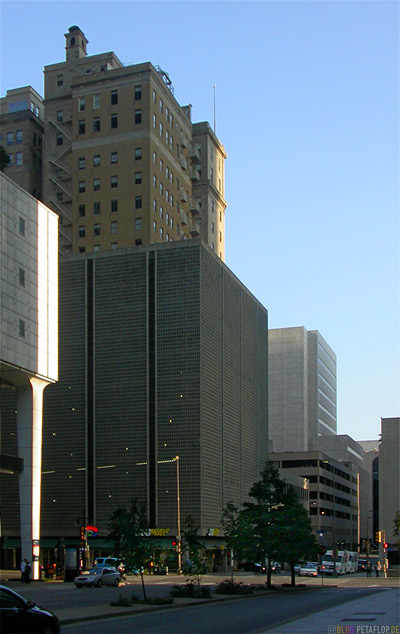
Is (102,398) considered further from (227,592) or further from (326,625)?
(326,625)

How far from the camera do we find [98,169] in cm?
11375

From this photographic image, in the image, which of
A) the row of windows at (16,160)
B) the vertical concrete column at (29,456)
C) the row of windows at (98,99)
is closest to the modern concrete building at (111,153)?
the row of windows at (98,99)

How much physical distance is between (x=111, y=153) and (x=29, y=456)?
53.6 m

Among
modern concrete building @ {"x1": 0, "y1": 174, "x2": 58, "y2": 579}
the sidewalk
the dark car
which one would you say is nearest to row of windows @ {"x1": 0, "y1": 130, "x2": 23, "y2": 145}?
modern concrete building @ {"x1": 0, "y1": 174, "x2": 58, "y2": 579}

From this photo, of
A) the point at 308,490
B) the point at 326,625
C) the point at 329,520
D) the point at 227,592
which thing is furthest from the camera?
the point at 329,520

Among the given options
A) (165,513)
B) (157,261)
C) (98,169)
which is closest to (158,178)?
(98,169)

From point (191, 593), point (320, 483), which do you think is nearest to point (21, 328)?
point (191, 593)

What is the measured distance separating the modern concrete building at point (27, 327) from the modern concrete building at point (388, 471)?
283 ft

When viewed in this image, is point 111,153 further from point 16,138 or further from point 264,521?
point 264,521

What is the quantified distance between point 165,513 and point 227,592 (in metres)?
48.7

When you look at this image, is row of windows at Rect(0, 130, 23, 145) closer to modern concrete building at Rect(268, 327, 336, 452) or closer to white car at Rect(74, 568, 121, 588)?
white car at Rect(74, 568, 121, 588)

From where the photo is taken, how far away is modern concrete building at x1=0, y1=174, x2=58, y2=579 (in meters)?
67.1

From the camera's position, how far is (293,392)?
193 m

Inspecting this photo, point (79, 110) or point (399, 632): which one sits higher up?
point (79, 110)
